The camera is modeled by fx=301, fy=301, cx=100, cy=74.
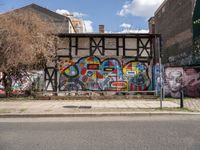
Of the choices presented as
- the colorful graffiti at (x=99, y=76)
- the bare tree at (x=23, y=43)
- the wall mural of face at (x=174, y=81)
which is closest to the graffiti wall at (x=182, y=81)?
the wall mural of face at (x=174, y=81)

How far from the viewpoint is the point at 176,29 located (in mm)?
35438

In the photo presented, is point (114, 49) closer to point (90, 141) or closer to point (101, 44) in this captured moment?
point (101, 44)

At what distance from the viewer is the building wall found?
30688 mm

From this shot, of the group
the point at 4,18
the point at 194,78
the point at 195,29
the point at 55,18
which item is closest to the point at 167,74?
the point at 194,78

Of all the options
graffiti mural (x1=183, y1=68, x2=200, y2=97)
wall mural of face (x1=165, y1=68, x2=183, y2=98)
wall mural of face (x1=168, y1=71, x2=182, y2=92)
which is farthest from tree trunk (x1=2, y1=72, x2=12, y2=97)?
graffiti mural (x1=183, y1=68, x2=200, y2=97)

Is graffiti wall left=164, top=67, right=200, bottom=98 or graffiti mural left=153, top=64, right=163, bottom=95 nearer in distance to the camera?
graffiti wall left=164, top=67, right=200, bottom=98

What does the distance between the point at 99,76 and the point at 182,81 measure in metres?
6.07

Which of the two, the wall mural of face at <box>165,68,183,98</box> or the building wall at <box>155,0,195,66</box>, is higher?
the building wall at <box>155,0,195,66</box>

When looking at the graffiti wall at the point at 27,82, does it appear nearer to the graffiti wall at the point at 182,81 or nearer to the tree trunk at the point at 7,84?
the tree trunk at the point at 7,84

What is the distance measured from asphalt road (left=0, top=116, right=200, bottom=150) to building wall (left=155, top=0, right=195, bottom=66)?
20231mm

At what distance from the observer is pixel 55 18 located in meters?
43.0

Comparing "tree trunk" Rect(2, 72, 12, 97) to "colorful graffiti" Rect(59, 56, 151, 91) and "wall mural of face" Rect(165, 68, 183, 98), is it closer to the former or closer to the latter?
"colorful graffiti" Rect(59, 56, 151, 91)

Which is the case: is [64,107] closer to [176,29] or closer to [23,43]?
[23,43]

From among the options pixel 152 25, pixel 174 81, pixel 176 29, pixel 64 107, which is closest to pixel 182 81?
pixel 174 81
